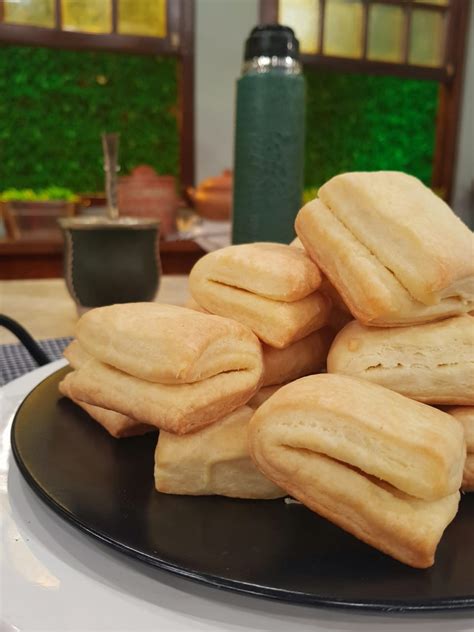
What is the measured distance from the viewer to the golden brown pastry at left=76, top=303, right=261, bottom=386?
50cm

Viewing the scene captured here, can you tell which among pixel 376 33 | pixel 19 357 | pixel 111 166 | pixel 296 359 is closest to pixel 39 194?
pixel 376 33

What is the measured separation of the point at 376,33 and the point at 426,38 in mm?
376

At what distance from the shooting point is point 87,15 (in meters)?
2.99

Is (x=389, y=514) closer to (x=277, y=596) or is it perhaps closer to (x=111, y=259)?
(x=277, y=596)

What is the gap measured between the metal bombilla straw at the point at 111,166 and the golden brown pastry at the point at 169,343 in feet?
2.47

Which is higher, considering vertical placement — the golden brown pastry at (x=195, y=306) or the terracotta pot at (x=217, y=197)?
the golden brown pastry at (x=195, y=306)

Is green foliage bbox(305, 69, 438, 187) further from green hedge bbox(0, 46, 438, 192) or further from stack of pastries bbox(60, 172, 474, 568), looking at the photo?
stack of pastries bbox(60, 172, 474, 568)

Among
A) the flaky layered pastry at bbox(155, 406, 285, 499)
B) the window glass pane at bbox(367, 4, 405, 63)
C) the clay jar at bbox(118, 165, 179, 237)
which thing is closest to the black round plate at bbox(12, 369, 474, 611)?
the flaky layered pastry at bbox(155, 406, 285, 499)

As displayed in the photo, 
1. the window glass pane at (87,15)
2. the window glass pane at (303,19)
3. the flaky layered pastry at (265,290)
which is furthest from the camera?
the window glass pane at (303,19)

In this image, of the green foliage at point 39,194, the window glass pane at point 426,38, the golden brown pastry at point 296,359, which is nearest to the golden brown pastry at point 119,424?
the golden brown pastry at point 296,359

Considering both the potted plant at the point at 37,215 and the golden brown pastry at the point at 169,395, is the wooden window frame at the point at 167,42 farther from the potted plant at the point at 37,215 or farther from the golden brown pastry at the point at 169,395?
the golden brown pastry at the point at 169,395

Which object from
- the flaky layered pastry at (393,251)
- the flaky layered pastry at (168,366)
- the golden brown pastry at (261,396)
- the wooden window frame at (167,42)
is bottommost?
the golden brown pastry at (261,396)

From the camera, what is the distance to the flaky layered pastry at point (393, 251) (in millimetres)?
551

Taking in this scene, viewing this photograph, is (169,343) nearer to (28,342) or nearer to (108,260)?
(28,342)
